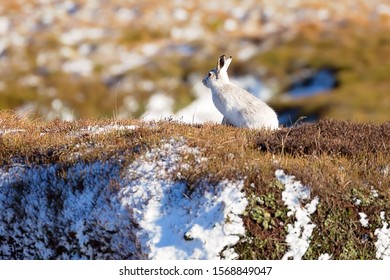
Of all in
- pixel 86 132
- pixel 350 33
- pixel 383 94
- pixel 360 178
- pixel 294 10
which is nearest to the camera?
pixel 360 178

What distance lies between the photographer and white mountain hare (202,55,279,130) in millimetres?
16406

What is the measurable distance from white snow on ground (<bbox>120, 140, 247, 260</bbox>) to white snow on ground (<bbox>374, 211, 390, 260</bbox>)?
2.35 metres

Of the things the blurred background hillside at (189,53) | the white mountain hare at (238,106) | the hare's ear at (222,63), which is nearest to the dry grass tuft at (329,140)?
the white mountain hare at (238,106)

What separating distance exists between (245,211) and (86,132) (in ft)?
15.4

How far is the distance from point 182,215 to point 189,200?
296mm

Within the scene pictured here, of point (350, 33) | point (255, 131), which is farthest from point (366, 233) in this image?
point (350, 33)

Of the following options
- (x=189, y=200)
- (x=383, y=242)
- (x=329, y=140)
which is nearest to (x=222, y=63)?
(x=329, y=140)

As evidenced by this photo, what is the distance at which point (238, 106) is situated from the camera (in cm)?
1680

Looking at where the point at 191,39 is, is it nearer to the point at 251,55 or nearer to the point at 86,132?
the point at 251,55

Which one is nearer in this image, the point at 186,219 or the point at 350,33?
the point at 186,219

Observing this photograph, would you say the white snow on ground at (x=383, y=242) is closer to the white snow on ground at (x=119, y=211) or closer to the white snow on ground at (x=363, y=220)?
the white snow on ground at (x=363, y=220)

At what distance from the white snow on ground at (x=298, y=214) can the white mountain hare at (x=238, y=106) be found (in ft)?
13.8

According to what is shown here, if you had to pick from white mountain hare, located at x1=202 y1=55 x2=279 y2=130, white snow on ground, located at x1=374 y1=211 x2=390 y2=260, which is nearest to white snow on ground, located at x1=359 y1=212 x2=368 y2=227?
white snow on ground, located at x1=374 y1=211 x2=390 y2=260

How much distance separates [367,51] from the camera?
12825 centimetres
